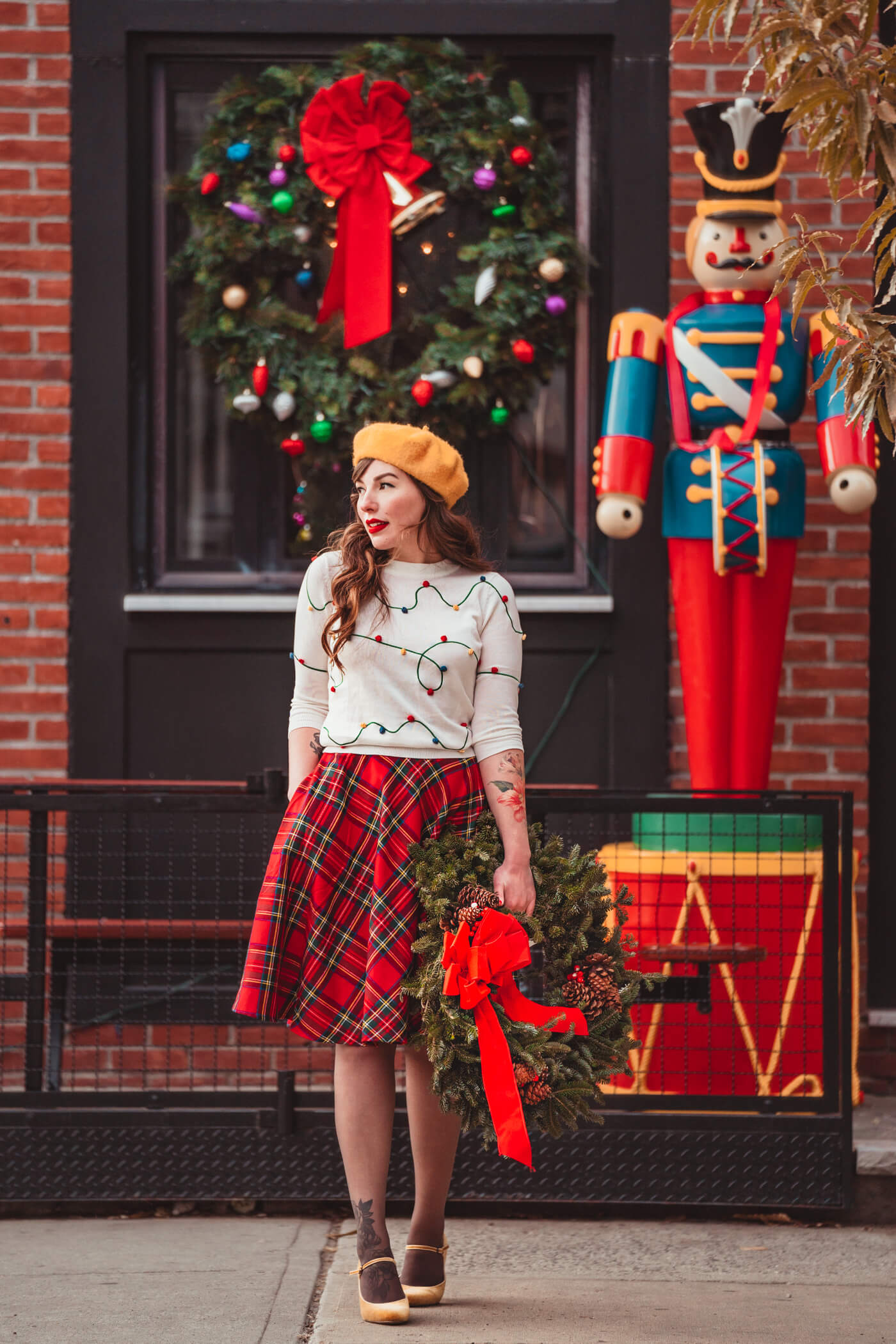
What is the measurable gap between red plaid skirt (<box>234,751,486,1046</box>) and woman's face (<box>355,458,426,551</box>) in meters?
0.45

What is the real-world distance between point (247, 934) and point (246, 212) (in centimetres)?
234

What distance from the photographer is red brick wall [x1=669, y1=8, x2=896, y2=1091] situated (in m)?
4.44

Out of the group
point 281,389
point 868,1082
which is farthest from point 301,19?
point 868,1082

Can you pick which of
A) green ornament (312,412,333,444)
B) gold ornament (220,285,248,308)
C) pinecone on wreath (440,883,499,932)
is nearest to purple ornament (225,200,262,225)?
gold ornament (220,285,248,308)

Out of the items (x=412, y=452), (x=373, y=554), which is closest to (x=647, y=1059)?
(x=373, y=554)

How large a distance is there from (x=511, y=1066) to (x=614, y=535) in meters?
1.81

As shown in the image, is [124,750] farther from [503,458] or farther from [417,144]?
[417,144]

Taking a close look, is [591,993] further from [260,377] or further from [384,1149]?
[260,377]

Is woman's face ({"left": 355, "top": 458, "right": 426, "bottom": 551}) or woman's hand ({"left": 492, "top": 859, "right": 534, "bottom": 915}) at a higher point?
woman's face ({"left": 355, "top": 458, "right": 426, "bottom": 551})

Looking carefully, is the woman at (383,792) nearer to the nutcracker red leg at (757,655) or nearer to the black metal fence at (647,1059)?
the black metal fence at (647,1059)

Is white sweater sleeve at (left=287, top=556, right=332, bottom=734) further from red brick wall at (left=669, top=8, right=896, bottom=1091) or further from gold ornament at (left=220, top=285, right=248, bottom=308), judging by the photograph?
red brick wall at (left=669, top=8, right=896, bottom=1091)

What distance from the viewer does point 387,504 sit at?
271 cm

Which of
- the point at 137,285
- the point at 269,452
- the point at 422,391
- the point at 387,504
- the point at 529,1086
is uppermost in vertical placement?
the point at 137,285

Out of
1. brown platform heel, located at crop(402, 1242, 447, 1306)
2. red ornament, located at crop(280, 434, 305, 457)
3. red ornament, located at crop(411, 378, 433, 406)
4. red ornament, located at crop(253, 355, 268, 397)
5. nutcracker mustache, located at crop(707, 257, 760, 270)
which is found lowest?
brown platform heel, located at crop(402, 1242, 447, 1306)
